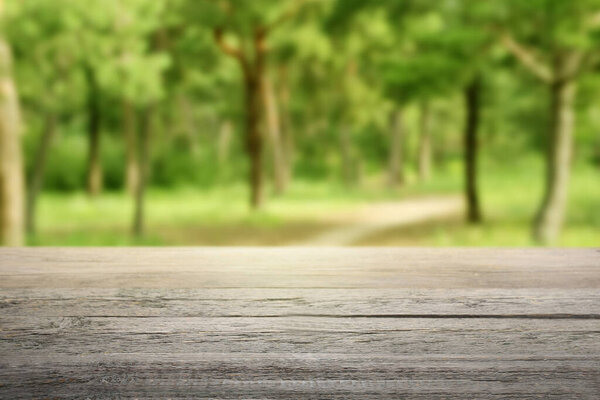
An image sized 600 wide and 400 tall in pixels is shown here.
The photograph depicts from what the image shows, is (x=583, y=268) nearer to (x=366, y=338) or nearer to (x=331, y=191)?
(x=366, y=338)

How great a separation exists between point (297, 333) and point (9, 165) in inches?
331

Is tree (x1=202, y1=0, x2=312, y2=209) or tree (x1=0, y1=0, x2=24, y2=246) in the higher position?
tree (x1=202, y1=0, x2=312, y2=209)

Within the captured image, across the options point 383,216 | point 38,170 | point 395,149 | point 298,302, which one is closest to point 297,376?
point 298,302

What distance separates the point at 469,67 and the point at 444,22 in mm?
3502

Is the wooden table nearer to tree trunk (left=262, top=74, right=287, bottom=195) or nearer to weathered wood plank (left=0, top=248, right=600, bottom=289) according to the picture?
weathered wood plank (left=0, top=248, right=600, bottom=289)

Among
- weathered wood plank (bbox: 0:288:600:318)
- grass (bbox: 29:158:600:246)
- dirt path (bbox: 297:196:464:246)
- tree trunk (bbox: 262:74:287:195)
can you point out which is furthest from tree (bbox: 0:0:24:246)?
tree trunk (bbox: 262:74:287:195)

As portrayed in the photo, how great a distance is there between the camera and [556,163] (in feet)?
40.1

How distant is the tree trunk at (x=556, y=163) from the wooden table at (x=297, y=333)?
428 inches

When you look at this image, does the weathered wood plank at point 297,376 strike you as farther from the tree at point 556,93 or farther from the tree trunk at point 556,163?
the tree trunk at point 556,163

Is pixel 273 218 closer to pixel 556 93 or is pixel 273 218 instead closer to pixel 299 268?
pixel 556 93

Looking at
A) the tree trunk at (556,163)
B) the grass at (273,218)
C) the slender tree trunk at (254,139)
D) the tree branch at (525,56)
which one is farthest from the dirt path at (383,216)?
the tree branch at (525,56)

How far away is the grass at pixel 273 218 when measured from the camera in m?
12.9

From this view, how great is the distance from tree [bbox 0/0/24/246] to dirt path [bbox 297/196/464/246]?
5.27 metres

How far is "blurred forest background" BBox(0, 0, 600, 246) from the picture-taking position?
35.2 feet
